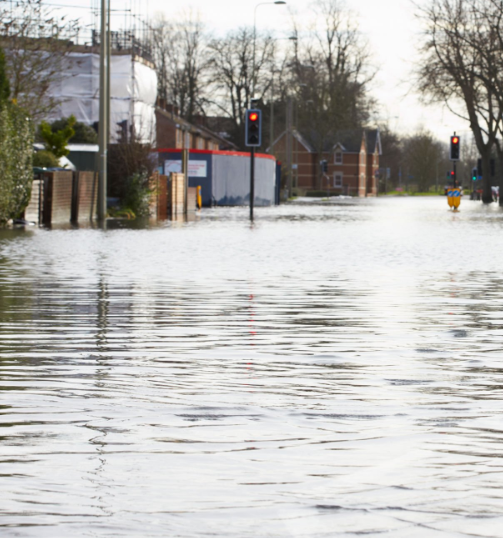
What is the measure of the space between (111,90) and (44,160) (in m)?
24.9

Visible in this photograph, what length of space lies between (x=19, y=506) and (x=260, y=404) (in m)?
2.04

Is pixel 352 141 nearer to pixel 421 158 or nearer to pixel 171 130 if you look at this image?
pixel 421 158

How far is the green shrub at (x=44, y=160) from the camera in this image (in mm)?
38500

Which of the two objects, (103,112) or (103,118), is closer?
(103,112)

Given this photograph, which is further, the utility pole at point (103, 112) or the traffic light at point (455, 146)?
the traffic light at point (455, 146)

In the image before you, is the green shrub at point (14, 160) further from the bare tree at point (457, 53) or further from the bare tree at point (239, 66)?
the bare tree at point (239, 66)

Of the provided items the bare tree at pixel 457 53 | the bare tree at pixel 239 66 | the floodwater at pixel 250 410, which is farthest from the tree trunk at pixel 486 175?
the floodwater at pixel 250 410

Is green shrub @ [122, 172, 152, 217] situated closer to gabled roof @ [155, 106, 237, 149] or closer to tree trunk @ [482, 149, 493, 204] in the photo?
tree trunk @ [482, 149, 493, 204]

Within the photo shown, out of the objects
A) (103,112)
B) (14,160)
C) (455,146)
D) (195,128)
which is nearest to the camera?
(14,160)

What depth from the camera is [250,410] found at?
18.3 ft

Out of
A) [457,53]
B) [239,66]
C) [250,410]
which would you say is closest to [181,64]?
[239,66]

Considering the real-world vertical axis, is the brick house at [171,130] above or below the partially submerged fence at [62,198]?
above

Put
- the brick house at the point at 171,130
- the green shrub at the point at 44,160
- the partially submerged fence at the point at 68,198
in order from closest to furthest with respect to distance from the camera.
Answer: the partially submerged fence at the point at 68,198
the green shrub at the point at 44,160
the brick house at the point at 171,130

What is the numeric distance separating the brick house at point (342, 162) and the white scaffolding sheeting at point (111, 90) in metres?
66.2
